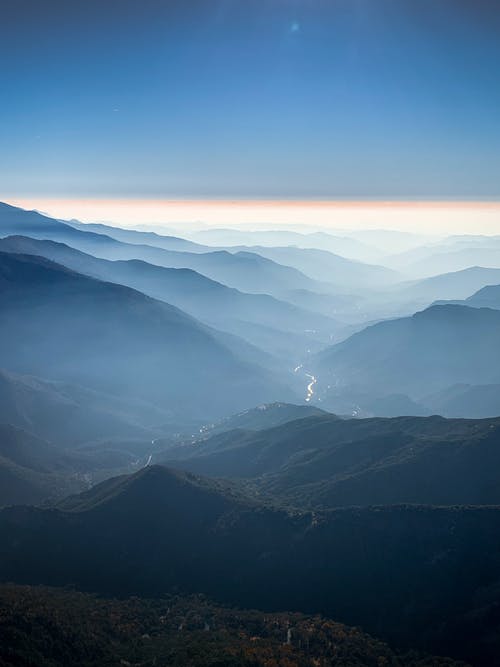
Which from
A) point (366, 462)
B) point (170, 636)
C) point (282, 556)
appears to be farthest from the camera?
point (366, 462)

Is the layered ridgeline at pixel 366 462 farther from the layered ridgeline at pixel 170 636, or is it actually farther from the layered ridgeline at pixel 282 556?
the layered ridgeline at pixel 170 636

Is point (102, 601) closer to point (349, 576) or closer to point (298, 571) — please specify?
point (298, 571)

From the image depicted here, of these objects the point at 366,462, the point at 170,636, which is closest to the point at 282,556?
the point at 170,636

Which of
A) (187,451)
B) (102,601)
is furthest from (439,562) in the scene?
(187,451)

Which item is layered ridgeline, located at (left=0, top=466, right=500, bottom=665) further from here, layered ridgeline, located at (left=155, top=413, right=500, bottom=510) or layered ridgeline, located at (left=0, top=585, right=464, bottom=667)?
layered ridgeline, located at (left=155, top=413, right=500, bottom=510)

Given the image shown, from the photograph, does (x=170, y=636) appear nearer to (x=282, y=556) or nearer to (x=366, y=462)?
(x=282, y=556)

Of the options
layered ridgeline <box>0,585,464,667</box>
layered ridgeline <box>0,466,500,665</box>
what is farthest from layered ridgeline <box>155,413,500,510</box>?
layered ridgeline <box>0,585,464,667</box>
